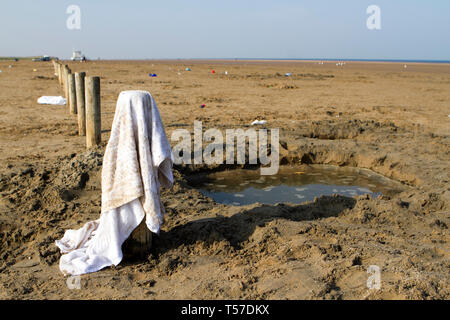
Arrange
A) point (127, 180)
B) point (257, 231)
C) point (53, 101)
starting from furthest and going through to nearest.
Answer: point (53, 101), point (257, 231), point (127, 180)

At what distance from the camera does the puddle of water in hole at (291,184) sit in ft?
19.5

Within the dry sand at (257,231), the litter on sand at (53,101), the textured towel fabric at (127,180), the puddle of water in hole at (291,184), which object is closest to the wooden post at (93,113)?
the dry sand at (257,231)

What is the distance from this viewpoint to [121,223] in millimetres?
3441

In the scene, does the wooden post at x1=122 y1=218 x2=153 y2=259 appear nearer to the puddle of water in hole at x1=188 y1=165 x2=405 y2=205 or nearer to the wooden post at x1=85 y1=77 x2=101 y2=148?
the puddle of water in hole at x1=188 y1=165 x2=405 y2=205

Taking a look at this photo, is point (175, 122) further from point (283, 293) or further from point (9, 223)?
point (283, 293)

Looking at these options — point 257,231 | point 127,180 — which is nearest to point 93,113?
point 127,180

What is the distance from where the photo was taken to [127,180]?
10.9 ft

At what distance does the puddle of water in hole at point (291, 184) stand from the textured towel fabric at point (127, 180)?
8.07 ft

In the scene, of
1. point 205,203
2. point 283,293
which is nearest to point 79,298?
point 283,293

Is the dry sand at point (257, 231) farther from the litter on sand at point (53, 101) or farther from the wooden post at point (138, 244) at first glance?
the litter on sand at point (53, 101)

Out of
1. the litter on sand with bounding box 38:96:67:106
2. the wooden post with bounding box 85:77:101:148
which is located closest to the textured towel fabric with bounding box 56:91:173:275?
the wooden post with bounding box 85:77:101:148

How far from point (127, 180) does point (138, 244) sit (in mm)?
678

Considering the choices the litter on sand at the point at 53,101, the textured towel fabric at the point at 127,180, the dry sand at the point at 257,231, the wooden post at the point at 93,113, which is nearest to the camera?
the dry sand at the point at 257,231

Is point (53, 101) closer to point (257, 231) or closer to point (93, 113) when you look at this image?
point (93, 113)
